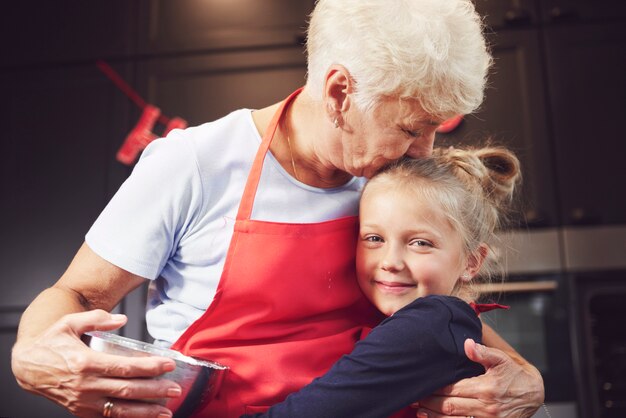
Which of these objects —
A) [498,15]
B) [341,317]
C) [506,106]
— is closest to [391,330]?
[341,317]

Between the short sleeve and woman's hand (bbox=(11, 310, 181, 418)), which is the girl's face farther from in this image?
woman's hand (bbox=(11, 310, 181, 418))

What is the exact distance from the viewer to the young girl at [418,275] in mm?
904

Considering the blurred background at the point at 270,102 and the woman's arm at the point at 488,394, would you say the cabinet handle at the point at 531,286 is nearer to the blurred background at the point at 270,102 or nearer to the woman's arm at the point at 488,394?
the blurred background at the point at 270,102

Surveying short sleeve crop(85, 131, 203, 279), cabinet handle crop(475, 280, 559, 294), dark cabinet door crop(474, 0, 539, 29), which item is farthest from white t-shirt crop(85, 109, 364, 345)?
dark cabinet door crop(474, 0, 539, 29)

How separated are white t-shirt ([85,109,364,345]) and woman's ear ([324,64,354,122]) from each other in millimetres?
125

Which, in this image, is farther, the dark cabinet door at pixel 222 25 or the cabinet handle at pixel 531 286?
the dark cabinet door at pixel 222 25

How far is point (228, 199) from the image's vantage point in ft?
3.49

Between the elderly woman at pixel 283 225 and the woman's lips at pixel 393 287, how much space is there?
2.6 inches

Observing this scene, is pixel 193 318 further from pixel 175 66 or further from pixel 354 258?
pixel 175 66

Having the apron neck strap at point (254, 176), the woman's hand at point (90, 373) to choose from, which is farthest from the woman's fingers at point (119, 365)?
the apron neck strap at point (254, 176)

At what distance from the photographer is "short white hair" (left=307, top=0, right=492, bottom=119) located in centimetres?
100

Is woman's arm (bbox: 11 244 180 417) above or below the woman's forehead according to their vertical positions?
below

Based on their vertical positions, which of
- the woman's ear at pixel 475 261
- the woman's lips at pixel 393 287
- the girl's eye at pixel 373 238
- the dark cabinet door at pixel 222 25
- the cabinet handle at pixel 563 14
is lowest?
the woman's lips at pixel 393 287

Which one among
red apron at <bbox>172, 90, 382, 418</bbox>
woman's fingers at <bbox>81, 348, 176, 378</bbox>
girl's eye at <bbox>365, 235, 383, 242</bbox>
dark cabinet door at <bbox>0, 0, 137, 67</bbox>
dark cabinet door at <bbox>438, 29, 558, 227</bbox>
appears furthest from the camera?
dark cabinet door at <bbox>0, 0, 137, 67</bbox>
